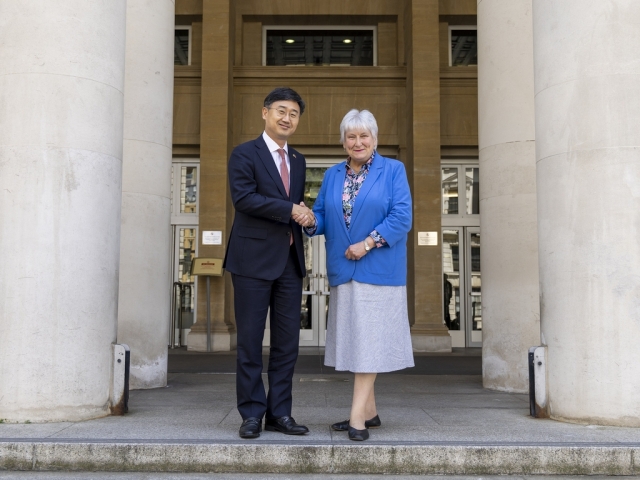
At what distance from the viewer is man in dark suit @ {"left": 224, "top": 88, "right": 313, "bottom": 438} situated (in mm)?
4539

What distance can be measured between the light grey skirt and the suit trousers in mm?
304

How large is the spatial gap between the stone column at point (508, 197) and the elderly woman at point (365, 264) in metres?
3.22

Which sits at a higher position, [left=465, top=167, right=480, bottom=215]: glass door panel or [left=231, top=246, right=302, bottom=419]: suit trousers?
[left=465, top=167, right=480, bottom=215]: glass door panel

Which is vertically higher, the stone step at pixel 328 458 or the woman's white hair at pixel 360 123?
the woman's white hair at pixel 360 123

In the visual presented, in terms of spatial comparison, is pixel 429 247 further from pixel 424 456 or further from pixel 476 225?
pixel 424 456

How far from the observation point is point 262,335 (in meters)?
4.69

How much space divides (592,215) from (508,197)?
2.78 meters

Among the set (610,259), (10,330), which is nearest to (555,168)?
(610,259)

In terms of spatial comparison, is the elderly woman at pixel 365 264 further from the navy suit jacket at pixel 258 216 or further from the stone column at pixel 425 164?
the stone column at pixel 425 164

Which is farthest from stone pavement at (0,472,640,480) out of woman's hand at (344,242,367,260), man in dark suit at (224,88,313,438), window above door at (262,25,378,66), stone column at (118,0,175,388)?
window above door at (262,25,378,66)

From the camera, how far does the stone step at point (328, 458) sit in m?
4.11

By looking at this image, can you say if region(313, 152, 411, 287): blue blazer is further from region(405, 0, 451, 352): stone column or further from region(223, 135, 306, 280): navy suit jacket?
region(405, 0, 451, 352): stone column

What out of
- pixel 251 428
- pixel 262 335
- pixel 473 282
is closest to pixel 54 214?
pixel 262 335

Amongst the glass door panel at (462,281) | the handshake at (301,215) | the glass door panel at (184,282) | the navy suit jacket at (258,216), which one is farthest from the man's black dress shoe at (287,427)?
the glass door panel at (462,281)
